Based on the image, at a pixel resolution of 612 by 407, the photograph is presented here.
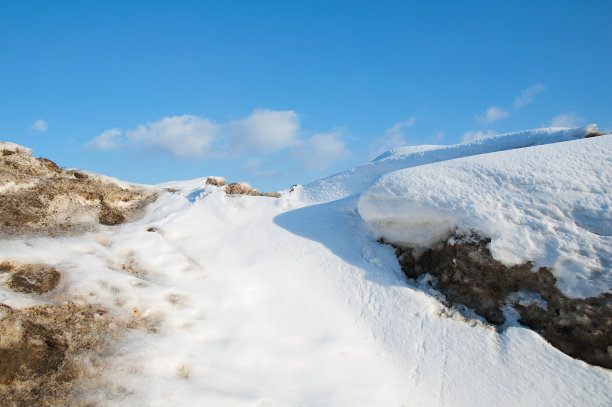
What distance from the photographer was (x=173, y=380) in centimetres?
359

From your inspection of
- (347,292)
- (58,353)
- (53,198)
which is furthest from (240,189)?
(58,353)

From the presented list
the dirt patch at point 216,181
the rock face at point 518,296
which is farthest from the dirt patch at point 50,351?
the dirt patch at point 216,181

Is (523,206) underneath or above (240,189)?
underneath

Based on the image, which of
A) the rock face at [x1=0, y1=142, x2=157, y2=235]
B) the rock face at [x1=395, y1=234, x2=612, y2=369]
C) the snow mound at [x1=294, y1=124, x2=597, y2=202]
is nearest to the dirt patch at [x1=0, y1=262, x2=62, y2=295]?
the rock face at [x1=0, y1=142, x2=157, y2=235]

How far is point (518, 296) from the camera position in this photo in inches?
185

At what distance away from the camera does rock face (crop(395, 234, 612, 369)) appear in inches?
163

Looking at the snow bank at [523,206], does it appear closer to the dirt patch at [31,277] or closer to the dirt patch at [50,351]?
the dirt patch at [50,351]

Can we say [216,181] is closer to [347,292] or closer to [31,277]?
[347,292]

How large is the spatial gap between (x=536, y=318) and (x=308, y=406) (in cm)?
278

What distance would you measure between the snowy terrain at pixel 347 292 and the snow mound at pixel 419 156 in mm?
3095

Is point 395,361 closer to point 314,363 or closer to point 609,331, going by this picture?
point 314,363

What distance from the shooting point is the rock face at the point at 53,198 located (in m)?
5.66

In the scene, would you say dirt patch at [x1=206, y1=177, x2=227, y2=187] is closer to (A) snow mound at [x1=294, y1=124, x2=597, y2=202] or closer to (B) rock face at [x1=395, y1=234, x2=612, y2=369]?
(A) snow mound at [x1=294, y1=124, x2=597, y2=202]

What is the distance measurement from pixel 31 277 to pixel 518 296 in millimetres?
5574
